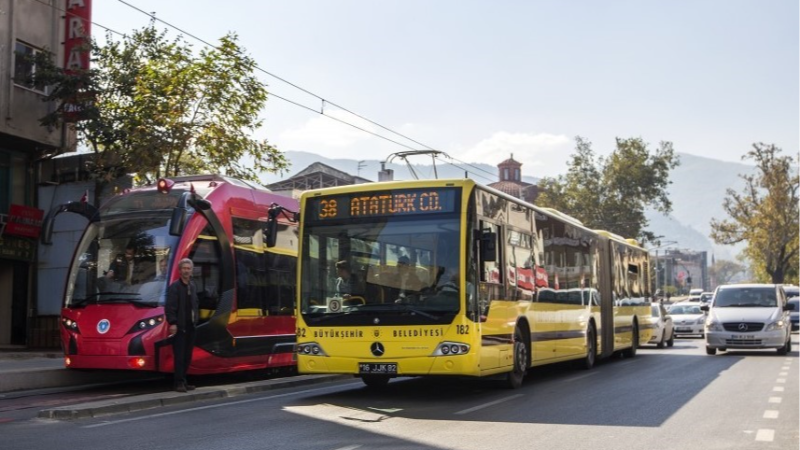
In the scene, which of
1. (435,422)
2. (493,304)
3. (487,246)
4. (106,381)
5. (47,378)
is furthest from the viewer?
(106,381)

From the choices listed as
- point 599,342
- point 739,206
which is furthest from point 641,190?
point 599,342

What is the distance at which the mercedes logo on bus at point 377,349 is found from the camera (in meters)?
12.6

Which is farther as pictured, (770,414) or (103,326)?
(103,326)

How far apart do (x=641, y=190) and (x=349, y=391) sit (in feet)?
212

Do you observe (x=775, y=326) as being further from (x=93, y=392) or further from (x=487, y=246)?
(x=93, y=392)

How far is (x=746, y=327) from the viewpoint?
80.1 feet

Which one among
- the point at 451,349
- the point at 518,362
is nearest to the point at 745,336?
the point at 518,362

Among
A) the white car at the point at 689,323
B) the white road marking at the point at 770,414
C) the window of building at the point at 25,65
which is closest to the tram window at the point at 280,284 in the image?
the white road marking at the point at 770,414

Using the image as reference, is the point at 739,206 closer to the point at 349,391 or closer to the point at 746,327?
the point at 746,327

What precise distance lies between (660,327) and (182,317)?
2024cm

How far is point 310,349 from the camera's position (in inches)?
Answer: 517

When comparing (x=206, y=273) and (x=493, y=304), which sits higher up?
(x=206, y=273)

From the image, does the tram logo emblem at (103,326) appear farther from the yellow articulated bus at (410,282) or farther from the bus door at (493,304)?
the bus door at (493,304)

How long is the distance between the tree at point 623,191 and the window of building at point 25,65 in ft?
175
